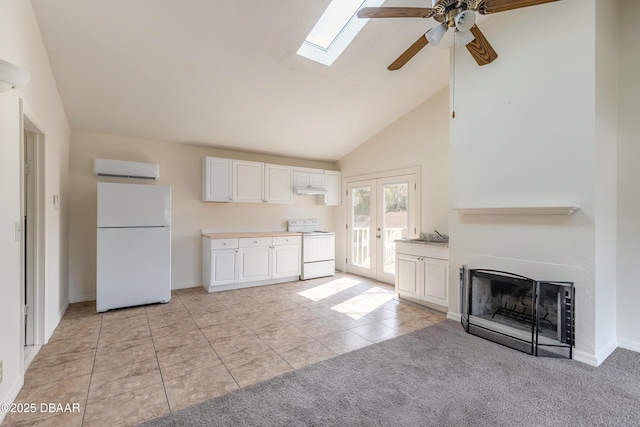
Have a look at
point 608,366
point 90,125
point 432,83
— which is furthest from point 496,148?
point 90,125

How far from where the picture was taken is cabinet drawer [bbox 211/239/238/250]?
4641 millimetres

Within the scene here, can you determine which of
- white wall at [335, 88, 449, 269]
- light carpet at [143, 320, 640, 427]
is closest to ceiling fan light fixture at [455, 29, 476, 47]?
white wall at [335, 88, 449, 269]

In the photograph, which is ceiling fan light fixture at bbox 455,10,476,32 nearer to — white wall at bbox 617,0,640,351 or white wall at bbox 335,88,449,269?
white wall at bbox 617,0,640,351

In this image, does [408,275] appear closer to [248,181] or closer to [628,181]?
[628,181]

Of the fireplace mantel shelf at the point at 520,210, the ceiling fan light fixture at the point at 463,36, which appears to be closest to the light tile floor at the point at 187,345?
the fireplace mantel shelf at the point at 520,210

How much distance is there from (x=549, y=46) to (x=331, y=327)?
11.5 feet

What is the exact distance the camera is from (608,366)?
2479mm

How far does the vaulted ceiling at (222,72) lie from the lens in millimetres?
2664

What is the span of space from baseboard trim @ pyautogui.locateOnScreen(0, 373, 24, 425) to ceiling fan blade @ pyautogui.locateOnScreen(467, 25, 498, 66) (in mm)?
4237

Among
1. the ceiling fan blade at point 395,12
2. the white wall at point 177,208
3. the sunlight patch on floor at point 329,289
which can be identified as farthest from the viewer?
the sunlight patch on floor at point 329,289

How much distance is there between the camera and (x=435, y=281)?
3812 mm

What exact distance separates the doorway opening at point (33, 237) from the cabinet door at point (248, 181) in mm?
2574

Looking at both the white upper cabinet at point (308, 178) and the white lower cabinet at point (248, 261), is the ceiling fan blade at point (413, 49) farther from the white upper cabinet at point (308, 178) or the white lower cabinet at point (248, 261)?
the white lower cabinet at point (248, 261)

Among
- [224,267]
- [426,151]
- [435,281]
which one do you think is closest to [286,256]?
[224,267]
